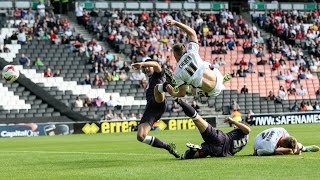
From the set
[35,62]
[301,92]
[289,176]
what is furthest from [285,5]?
[289,176]

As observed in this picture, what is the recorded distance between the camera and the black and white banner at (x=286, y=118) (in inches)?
1861

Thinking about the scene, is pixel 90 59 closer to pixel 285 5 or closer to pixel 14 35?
pixel 14 35

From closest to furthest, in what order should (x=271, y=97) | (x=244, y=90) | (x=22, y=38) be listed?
(x=22, y=38), (x=244, y=90), (x=271, y=97)

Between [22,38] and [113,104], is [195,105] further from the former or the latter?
[22,38]

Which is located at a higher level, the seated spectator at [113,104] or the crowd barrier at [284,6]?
the crowd barrier at [284,6]

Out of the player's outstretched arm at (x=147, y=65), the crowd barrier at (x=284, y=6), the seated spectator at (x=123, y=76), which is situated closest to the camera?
the player's outstretched arm at (x=147, y=65)

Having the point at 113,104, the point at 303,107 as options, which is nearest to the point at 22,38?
the point at 113,104

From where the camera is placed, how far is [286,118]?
4788 centimetres

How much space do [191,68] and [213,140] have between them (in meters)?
1.67

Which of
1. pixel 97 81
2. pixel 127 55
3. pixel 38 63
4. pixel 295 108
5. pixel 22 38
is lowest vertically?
pixel 295 108

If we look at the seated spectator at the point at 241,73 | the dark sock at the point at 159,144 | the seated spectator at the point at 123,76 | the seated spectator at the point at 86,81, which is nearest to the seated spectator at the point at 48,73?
the seated spectator at the point at 86,81

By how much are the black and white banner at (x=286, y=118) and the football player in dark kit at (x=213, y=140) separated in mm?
29194

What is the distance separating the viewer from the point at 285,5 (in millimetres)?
65812

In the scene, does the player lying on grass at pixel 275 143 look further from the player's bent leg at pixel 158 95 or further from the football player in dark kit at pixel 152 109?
the player's bent leg at pixel 158 95
